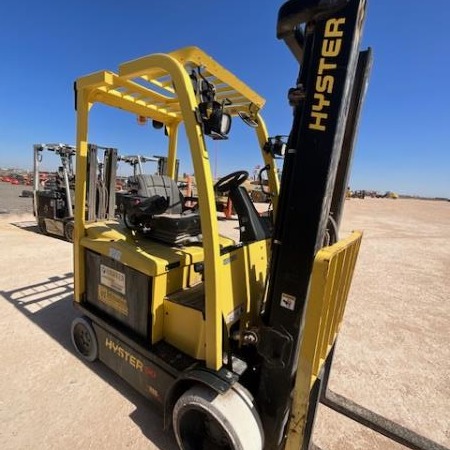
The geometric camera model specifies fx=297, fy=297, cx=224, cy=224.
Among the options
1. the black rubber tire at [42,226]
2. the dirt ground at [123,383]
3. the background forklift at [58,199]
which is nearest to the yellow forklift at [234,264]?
the dirt ground at [123,383]

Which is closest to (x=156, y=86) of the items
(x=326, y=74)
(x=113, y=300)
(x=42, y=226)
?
(x=326, y=74)

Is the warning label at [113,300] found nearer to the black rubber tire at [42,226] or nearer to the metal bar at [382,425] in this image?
the metal bar at [382,425]

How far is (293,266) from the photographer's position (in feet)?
5.91

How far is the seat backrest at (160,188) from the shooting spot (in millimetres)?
3299

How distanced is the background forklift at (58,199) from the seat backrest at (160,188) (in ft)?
21.2

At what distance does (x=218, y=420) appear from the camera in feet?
6.15

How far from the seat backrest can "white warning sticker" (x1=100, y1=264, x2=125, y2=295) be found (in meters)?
0.87

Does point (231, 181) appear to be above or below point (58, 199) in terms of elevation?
above

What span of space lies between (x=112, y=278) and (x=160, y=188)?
1.19 meters

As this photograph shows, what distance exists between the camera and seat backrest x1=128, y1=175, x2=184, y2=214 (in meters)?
3.30

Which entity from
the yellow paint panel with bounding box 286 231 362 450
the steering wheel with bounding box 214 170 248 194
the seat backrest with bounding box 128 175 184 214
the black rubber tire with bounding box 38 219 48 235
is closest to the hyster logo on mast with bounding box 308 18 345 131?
the yellow paint panel with bounding box 286 231 362 450

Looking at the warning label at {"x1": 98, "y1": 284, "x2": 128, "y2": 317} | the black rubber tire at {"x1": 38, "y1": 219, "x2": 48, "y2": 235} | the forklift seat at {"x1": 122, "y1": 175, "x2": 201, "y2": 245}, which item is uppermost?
the forklift seat at {"x1": 122, "y1": 175, "x2": 201, "y2": 245}

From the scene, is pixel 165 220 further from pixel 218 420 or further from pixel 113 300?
pixel 218 420

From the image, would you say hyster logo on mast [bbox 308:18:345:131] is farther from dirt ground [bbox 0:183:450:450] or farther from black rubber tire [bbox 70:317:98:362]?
black rubber tire [bbox 70:317:98:362]
